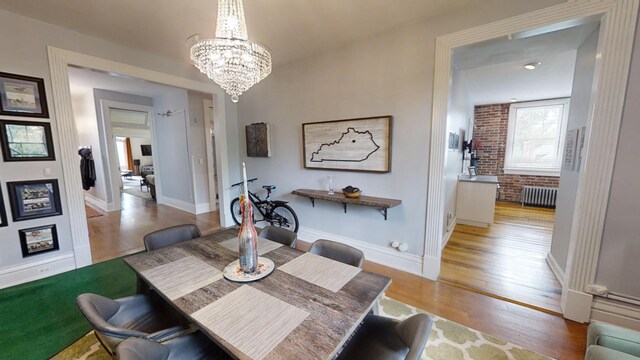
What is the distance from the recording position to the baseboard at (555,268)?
7.95 feet

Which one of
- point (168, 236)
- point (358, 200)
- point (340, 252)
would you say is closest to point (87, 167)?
point (168, 236)

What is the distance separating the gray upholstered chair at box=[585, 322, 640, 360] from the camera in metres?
1.01

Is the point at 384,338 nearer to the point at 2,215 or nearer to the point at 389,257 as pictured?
the point at 389,257

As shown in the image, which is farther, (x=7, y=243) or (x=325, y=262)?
(x=7, y=243)

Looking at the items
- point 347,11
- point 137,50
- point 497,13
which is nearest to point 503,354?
point 497,13

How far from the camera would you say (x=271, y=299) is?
1.15 m

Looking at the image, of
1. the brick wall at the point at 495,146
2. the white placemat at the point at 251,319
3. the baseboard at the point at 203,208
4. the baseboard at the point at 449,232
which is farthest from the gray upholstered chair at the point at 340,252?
the brick wall at the point at 495,146

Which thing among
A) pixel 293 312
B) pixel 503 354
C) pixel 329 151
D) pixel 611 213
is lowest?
pixel 503 354

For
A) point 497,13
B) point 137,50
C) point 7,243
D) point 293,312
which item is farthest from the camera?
point 137,50

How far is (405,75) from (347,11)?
86 cm

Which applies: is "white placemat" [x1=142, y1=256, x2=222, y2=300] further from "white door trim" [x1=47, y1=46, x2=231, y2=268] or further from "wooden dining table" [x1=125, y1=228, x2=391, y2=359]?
"white door trim" [x1=47, y1=46, x2=231, y2=268]

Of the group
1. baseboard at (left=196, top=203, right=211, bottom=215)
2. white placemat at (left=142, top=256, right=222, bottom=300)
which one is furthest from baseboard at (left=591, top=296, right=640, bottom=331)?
baseboard at (left=196, top=203, right=211, bottom=215)

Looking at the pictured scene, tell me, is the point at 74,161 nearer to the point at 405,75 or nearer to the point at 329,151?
the point at 329,151

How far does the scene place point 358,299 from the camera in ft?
3.76
